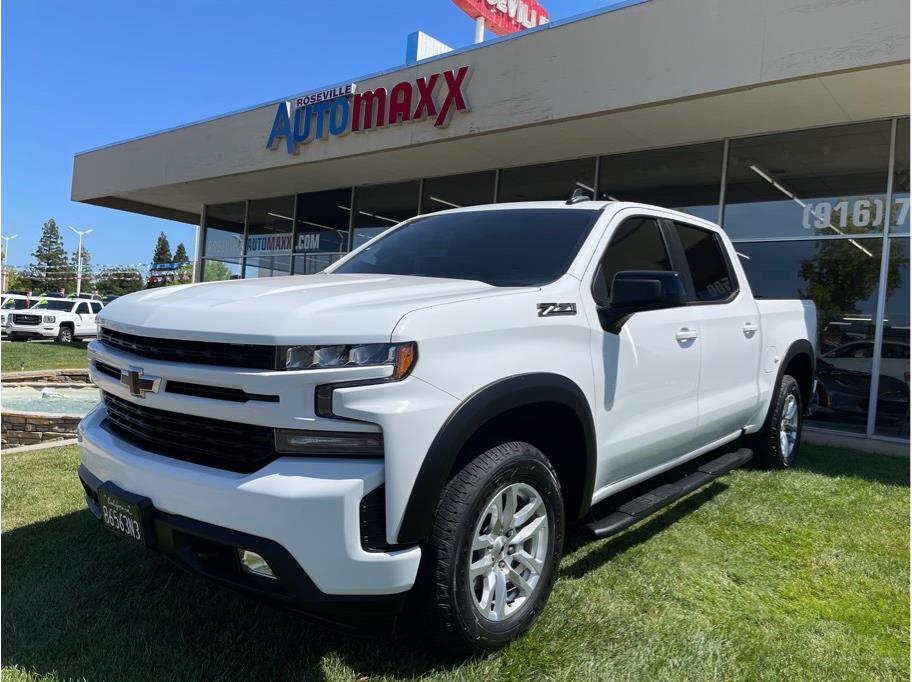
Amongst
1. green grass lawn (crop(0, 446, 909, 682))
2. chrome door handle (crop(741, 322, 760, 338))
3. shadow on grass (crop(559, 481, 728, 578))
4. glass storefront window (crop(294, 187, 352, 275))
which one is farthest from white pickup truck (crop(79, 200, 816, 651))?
glass storefront window (crop(294, 187, 352, 275))

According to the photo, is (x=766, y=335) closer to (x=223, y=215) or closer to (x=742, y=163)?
(x=742, y=163)

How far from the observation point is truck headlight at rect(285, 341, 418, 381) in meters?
2.20

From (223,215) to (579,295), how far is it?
16.1m

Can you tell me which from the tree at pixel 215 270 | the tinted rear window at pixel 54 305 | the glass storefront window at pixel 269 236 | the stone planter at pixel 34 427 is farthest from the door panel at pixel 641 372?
the tinted rear window at pixel 54 305

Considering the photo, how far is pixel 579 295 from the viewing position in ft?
9.96

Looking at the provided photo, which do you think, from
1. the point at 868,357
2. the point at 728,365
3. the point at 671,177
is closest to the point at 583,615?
the point at 728,365

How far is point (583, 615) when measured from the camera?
9.80ft

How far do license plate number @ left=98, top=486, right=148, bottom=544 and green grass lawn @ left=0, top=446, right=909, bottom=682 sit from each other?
1.57ft

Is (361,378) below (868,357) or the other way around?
below

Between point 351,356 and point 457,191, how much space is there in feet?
34.9

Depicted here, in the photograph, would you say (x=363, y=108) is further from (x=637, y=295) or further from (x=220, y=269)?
(x=637, y=295)

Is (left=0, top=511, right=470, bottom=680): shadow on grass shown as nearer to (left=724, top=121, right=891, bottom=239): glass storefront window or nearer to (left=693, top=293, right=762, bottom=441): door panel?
(left=693, top=293, right=762, bottom=441): door panel

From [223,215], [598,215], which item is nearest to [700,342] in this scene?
[598,215]

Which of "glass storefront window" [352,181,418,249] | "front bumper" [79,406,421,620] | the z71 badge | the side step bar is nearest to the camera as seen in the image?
"front bumper" [79,406,421,620]
